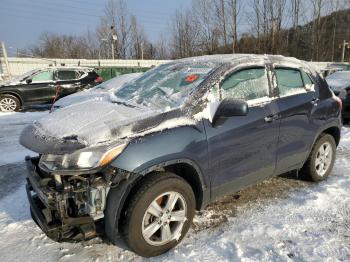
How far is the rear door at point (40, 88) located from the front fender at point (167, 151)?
10.7 m

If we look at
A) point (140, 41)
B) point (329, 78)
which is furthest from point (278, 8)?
point (329, 78)

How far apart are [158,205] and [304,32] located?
43137 mm

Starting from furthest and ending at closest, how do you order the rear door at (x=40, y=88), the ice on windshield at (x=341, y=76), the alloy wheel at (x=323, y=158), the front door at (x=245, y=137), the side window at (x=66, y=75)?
1. the side window at (x=66, y=75)
2. the rear door at (x=40, y=88)
3. the ice on windshield at (x=341, y=76)
4. the alloy wheel at (x=323, y=158)
5. the front door at (x=245, y=137)

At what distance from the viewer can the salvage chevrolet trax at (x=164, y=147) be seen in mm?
2764

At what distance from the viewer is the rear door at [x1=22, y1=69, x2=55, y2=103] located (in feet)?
40.2

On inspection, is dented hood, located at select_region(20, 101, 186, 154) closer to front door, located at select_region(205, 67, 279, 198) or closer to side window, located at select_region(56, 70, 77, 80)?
front door, located at select_region(205, 67, 279, 198)

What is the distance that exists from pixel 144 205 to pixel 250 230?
1301mm

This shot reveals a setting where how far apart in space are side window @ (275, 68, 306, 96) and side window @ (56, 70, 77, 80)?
1046 cm

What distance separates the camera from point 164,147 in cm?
291

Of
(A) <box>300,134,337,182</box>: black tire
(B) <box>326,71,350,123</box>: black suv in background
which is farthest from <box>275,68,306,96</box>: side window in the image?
(B) <box>326,71,350,123</box>: black suv in background

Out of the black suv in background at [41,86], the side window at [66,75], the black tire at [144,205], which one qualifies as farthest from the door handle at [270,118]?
the side window at [66,75]

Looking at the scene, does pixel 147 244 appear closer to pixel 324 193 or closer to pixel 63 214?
pixel 63 214

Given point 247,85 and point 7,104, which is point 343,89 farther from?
point 7,104

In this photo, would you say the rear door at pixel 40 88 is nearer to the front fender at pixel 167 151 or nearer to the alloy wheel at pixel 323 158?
the alloy wheel at pixel 323 158
